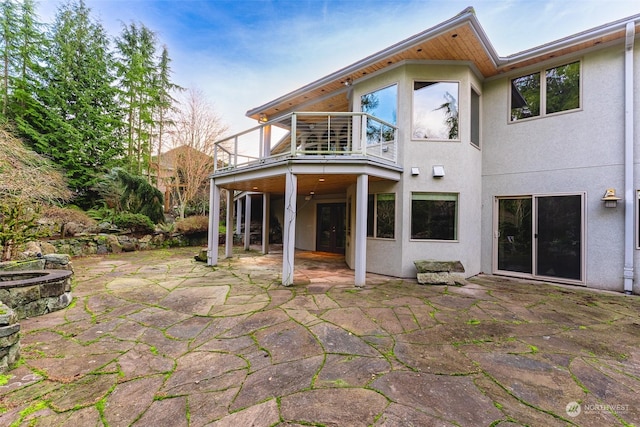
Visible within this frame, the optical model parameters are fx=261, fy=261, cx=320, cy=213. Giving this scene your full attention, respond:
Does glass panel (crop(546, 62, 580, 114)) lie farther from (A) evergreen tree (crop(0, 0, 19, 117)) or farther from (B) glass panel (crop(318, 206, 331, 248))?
(A) evergreen tree (crop(0, 0, 19, 117))

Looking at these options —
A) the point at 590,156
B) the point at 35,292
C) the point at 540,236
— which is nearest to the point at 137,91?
the point at 35,292

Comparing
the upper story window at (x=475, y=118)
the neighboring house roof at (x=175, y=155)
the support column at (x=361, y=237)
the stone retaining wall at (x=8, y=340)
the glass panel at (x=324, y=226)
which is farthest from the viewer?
the neighboring house roof at (x=175, y=155)

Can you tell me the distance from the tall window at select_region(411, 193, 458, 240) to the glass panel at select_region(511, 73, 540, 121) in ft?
9.45

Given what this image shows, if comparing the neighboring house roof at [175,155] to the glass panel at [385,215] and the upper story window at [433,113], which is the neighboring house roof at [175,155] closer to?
the glass panel at [385,215]

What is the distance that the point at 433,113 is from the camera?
6801 mm

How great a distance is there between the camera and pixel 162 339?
3316mm

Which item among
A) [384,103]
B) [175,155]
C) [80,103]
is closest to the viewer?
[384,103]

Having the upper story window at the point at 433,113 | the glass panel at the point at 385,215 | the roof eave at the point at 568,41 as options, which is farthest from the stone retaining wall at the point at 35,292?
the roof eave at the point at 568,41

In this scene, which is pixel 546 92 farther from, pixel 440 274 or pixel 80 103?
pixel 80 103

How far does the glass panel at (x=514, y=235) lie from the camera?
265 inches

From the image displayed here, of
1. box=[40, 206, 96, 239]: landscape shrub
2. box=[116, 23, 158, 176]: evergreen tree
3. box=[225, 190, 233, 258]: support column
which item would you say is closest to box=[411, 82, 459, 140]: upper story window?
box=[225, 190, 233, 258]: support column

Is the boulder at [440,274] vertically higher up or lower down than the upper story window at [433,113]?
lower down

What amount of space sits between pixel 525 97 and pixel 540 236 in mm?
3655

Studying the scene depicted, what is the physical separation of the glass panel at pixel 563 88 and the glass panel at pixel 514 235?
2360 millimetres
